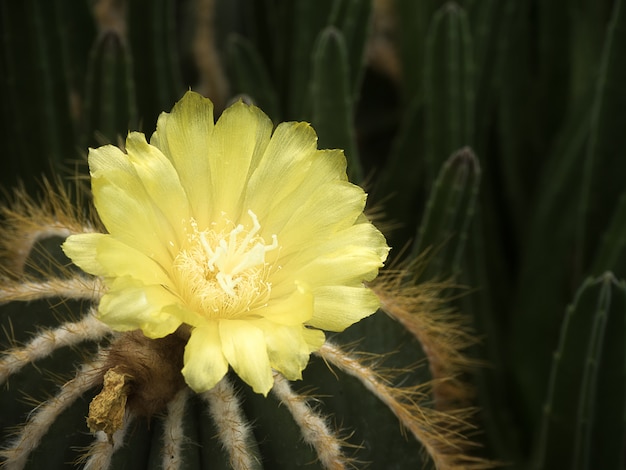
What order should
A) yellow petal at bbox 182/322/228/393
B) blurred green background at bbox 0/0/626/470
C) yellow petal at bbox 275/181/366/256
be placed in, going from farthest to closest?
blurred green background at bbox 0/0/626/470 < yellow petal at bbox 275/181/366/256 < yellow petal at bbox 182/322/228/393

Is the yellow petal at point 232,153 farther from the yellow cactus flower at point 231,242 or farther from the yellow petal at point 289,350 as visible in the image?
the yellow petal at point 289,350

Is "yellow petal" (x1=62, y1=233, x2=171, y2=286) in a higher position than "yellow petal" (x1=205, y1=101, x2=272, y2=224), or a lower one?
lower

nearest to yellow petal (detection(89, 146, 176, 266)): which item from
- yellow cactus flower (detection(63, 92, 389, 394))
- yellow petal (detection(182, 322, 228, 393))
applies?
yellow cactus flower (detection(63, 92, 389, 394))

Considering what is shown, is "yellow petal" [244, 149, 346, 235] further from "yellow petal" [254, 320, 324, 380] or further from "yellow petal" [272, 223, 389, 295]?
"yellow petal" [254, 320, 324, 380]

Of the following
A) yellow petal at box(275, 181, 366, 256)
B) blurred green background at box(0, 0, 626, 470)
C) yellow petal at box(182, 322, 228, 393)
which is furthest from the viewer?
blurred green background at box(0, 0, 626, 470)

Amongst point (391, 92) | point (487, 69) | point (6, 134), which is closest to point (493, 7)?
point (487, 69)

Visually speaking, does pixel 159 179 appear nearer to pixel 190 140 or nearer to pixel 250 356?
pixel 190 140
